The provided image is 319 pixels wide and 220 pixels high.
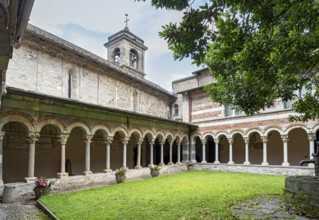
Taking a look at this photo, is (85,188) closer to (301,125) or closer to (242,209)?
(242,209)

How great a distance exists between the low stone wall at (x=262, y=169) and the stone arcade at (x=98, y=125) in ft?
0.17

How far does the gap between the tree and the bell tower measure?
728 inches

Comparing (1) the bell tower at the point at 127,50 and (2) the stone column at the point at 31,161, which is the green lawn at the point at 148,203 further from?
(1) the bell tower at the point at 127,50

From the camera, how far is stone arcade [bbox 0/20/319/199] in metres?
9.62

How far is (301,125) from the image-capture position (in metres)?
13.6

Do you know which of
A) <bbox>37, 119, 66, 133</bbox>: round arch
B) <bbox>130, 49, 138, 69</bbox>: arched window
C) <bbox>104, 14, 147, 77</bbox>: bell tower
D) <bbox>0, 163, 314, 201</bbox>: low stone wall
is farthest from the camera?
<bbox>130, 49, 138, 69</bbox>: arched window

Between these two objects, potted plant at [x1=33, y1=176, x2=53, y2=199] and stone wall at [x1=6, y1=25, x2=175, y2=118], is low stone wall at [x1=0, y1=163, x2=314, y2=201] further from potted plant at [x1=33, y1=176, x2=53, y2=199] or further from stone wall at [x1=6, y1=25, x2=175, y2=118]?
stone wall at [x1=6, y1=25, x2=175, y2=118]

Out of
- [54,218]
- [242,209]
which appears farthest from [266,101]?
[54,218]

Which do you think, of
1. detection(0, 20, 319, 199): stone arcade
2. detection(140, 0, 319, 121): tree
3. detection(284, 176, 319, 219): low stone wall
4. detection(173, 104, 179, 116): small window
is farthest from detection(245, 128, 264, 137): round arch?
detection(173, 104, 179, 116): small window

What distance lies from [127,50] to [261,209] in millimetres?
21298

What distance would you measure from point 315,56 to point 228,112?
11.7 metres

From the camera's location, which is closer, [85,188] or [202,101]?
[85,188]

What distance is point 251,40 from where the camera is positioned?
473 centimetres

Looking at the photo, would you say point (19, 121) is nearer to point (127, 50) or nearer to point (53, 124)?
point (53, 124)
